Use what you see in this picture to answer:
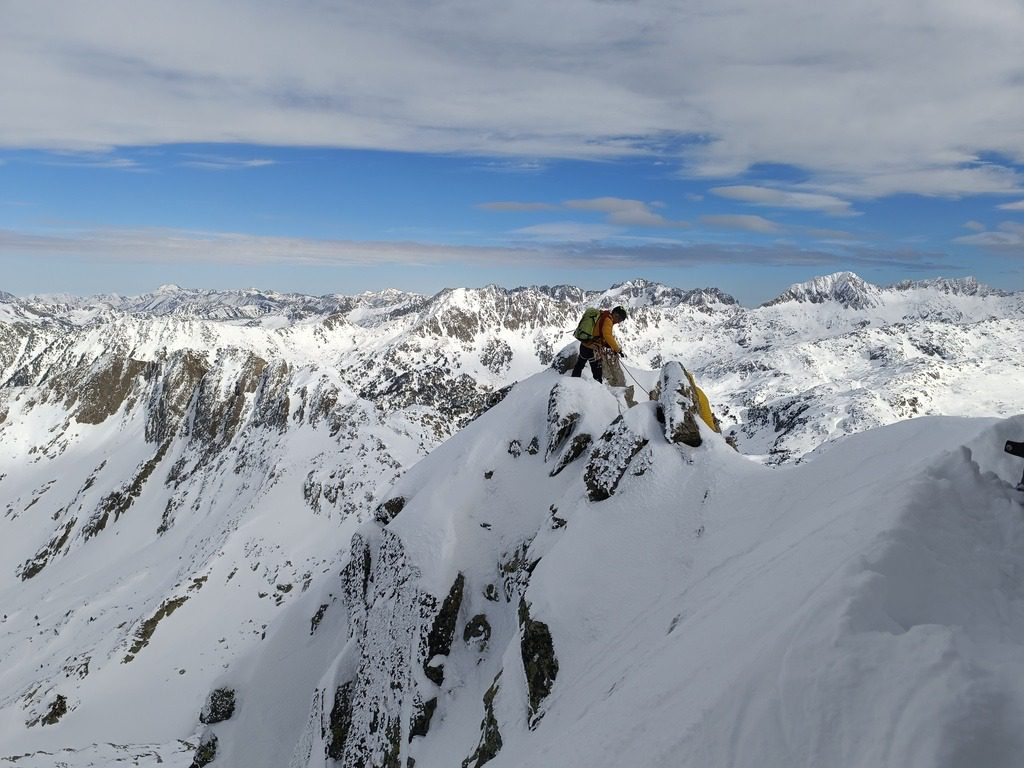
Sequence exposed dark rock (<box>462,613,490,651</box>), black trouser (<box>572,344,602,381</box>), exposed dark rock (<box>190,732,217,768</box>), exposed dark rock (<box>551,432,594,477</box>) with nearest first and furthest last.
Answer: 1. exposed dark rock (<box>462,613,490,651</box>)
2. exposed dark rock (<box>551,432,594,477</box>)
3. black trouser (<box>572,344,602,381</box>)
4. exposed dark rock (<box>190,732,217,768</box>)

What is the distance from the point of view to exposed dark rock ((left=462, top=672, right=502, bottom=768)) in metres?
15.5

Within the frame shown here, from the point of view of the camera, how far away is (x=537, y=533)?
22469 millimetres

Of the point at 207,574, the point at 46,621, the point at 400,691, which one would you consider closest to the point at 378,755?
the point at 400,691

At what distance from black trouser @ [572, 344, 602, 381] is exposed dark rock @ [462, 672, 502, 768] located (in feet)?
50.0

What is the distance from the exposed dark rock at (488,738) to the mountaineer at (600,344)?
13401 millimetres

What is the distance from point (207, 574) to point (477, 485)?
136ft

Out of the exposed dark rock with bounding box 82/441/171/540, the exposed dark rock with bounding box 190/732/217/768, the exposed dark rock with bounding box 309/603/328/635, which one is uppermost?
the exposed dark rock with bounding box 309/603/328/635

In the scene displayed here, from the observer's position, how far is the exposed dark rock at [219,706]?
99.5ft

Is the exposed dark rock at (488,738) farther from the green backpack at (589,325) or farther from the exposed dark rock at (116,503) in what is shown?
the exposed dark rock at (116,503)

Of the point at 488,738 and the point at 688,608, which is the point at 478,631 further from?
the point at 688,608

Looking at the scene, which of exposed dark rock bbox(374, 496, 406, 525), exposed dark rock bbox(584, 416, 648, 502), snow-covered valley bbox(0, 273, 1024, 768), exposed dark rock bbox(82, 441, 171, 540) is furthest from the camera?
exposed dark rock bbox(82, 441, 171, 540)

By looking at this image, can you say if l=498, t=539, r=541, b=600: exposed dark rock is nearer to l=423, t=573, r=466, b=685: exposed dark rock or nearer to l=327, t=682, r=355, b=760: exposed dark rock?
l=423, t=573, r=466, b=685: exposed dark rock

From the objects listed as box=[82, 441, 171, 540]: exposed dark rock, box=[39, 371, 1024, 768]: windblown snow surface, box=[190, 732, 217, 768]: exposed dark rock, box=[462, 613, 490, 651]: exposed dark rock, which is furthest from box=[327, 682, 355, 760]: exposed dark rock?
box=[82, 441, 171, 540]: exposed dark rock

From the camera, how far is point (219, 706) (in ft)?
100
